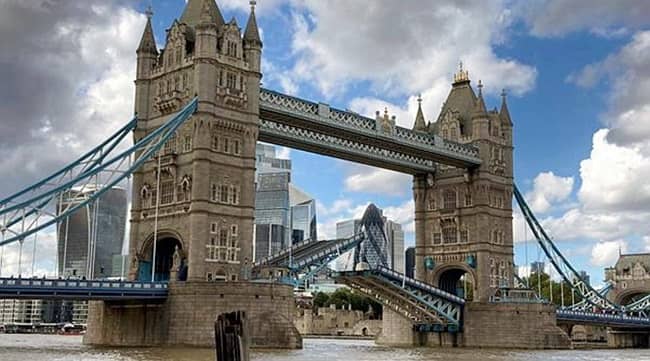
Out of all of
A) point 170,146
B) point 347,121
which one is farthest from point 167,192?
point 347,121

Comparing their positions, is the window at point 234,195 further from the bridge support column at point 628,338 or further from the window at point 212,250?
the bridge support column at point 628,338

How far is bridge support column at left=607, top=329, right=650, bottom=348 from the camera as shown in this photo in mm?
89256

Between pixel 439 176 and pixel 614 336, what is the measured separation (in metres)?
27.9

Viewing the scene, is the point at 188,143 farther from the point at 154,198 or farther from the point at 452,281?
the point at 452,281

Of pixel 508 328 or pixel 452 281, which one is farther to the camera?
pixel 452 281

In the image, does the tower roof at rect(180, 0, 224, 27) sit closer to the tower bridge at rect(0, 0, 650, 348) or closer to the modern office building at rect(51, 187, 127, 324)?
the tower bridge at rect(0, 0, 650, 348)

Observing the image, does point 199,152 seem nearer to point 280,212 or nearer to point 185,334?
point 185,334

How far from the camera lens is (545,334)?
67.9 metres

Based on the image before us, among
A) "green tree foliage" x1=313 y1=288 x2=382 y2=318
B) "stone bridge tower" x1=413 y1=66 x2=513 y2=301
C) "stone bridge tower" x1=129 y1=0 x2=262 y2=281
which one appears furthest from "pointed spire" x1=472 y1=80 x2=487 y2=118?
"green tree foliage" x1=313 y1=288 x2=382 y2=318

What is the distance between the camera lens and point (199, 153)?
179 ft

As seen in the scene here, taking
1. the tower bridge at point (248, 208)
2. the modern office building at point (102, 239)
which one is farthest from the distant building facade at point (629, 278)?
the modern office building at point (102, 239)

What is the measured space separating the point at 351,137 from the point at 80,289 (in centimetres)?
2527

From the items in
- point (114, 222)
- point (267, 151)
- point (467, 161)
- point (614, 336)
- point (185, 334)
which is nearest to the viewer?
point (185, 334)

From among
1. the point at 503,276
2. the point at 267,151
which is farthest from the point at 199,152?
the point at 267,151
